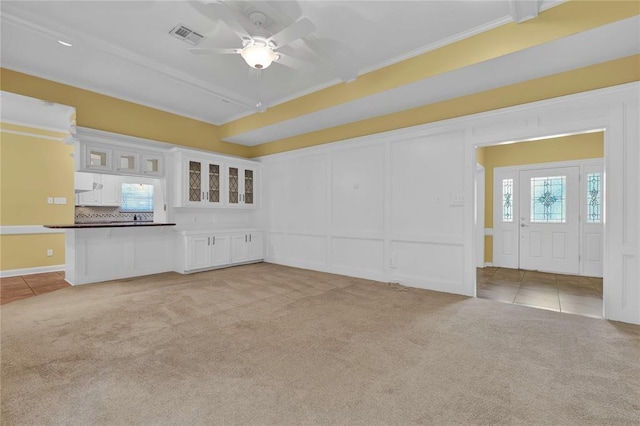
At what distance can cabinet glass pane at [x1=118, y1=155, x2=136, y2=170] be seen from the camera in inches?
195

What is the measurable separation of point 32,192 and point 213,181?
336cm

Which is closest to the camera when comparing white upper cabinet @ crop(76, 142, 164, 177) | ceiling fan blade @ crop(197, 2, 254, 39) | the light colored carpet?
the light colored carpet

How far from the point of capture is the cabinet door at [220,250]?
5848mm

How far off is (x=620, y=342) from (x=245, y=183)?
20.3 feet

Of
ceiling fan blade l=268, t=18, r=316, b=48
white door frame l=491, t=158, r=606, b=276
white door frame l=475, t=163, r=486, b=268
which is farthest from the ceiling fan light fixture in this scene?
white door frame l=491, t=158, r=606, b=276

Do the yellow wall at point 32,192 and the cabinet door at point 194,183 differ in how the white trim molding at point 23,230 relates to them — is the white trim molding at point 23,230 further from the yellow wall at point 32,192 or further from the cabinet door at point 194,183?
the cabinet door at point 194,183

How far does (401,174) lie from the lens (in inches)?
188

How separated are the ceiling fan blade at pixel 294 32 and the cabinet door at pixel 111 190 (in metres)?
5.11

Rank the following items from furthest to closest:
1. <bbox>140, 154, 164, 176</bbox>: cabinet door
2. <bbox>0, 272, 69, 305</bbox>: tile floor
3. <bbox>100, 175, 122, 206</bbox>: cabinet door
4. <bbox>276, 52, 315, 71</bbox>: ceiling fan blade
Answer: <bbox>100, 175, 122, 206</bbox>: cabinet door
<bbox>140, 154, 164, 176</bbox>: cabinet door
<bbox>0, 272, 69, 305</bbox>: tile floor
<bbox>276, 52, 315, 71</bbox>: ceiling fan blade

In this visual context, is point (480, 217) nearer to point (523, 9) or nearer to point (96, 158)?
point (523, 9)

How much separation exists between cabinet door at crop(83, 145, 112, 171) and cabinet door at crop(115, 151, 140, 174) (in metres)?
0.12

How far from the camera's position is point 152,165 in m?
5.43

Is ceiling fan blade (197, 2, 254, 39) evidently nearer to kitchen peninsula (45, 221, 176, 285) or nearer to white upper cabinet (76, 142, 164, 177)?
white upper cabinet (76, 142, 164, 177)

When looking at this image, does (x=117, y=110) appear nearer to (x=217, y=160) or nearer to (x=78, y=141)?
(x=78, y=141)
